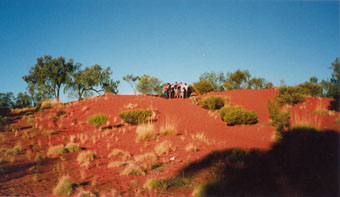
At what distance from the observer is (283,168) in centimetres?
588

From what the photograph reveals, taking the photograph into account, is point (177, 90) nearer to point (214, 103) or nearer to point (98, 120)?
point (214, 103)

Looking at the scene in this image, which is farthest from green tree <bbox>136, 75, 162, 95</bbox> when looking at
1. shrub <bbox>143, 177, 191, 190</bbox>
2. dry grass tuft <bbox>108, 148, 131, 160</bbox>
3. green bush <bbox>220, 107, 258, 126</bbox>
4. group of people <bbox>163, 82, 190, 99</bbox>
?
shrub <bbox>143, 177, 191, 190</bbox>

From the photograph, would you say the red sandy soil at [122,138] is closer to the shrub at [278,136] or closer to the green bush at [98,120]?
the shrub at [278,136]

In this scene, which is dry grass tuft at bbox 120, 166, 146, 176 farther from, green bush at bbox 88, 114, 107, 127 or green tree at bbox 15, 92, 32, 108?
green tree at bbox 15, 92, 32, 108

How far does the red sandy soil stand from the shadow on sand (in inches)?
33.8

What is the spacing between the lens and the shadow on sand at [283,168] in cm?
464

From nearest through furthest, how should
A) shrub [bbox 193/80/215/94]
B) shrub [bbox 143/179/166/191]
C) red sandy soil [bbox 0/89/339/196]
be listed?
shrub [bbox 143/179/166/191] → red sandy soil [bbox 0/89/339/196] → shrub [bbox 193/80/215/94]

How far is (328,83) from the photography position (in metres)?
40.0

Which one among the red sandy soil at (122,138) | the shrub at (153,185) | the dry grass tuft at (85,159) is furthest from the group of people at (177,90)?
the shrub at (153,185)

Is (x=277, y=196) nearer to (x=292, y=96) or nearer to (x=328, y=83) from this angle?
(x=292, y=96)

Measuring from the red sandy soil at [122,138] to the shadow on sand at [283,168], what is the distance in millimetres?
860

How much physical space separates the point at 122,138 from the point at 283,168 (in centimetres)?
809

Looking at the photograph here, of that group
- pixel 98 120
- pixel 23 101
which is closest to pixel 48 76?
pixel 23 101

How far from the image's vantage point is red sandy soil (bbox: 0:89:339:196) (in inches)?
227
